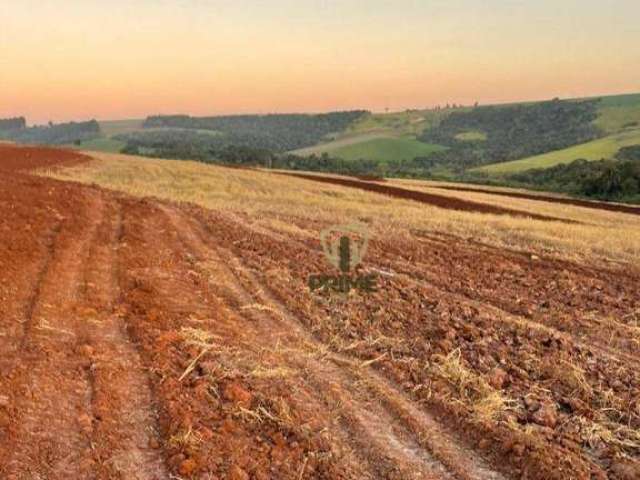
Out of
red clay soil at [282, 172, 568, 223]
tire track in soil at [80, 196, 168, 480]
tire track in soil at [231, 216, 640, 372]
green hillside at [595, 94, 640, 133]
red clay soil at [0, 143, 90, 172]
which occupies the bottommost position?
red clay soil at [282, 172, 568, 223]

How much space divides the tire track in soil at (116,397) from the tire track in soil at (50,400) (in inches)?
4.6

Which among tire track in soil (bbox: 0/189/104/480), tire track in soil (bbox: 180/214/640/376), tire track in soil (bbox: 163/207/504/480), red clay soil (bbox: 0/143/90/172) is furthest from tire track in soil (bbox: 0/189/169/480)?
red clay soil (bbox: 0/143/90/172)

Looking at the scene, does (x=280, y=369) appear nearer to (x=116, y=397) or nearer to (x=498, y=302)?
(x=116, y=397)

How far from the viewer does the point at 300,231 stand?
1836cm

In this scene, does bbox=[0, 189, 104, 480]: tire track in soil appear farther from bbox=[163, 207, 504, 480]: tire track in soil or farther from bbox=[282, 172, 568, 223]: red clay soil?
bbox=[282, 172, 568, 223]: red clay soil

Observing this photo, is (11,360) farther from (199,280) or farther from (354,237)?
(354,237)

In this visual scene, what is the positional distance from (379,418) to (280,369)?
1457mm

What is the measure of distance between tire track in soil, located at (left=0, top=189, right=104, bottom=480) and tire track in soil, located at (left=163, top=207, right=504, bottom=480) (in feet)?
8.19

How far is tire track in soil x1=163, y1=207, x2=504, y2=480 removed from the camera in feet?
17.1

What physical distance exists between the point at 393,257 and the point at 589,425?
921 centimetres

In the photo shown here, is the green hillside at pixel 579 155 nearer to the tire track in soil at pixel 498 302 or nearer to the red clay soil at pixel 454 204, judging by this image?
the red clay soil at pixel 454 204

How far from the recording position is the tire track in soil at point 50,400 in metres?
4.51

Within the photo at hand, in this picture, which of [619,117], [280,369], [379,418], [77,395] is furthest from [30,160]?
[619,117]

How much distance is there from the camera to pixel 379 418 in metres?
5.95
